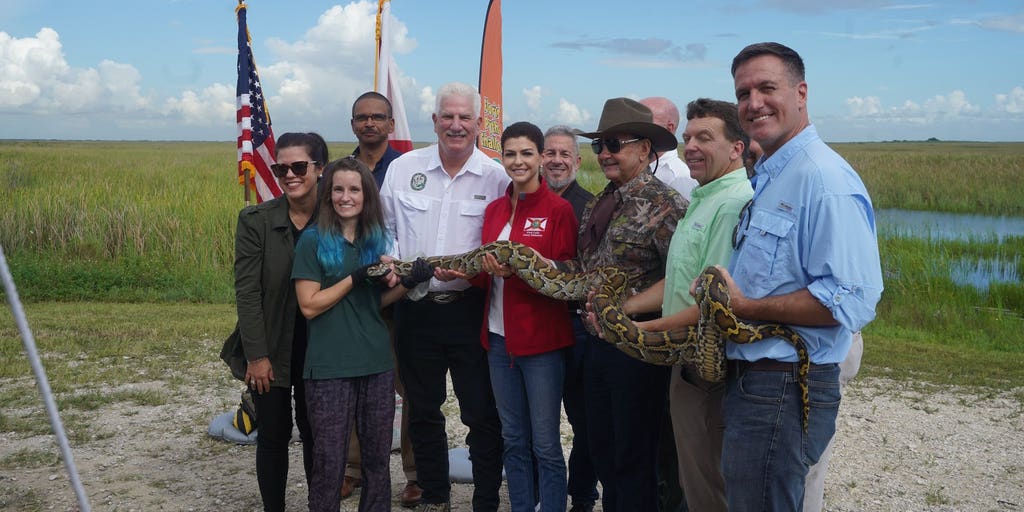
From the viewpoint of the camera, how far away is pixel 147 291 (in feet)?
53.1

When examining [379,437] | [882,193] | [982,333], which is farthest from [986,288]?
[882,193]

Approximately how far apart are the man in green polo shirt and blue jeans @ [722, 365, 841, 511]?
0.65m

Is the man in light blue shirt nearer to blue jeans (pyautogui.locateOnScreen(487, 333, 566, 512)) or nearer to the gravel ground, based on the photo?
blue jeans (pyautogui.locateOnScreen(487, 333, 566, 512))

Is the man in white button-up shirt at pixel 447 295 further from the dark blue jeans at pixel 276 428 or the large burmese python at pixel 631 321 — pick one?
the dark blue jeans at pixel 276 428

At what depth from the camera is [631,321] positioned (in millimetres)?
4805

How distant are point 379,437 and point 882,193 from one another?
132 feet

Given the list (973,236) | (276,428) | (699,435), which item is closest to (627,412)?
(699,435)

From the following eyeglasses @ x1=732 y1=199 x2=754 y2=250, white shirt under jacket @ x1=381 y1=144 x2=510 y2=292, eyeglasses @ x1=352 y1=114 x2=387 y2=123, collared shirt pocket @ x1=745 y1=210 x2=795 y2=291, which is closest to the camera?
collared shirt pocket @ x1=745 y1=210 x2=795 y2=291

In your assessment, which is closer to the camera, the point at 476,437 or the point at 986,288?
the point at 476,437

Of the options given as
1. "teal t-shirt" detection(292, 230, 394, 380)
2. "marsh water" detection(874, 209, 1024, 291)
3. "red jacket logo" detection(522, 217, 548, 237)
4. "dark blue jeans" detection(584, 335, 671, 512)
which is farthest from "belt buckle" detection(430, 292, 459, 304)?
"marsh water" detection(874, 209, 1024, 291)

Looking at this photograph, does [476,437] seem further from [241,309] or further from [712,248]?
[712,248]

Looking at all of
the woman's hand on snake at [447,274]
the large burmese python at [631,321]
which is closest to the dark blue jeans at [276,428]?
the large burmese python at [631,321]

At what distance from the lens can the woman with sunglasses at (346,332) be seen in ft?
17.5

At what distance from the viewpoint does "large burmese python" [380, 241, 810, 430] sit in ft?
12.1
